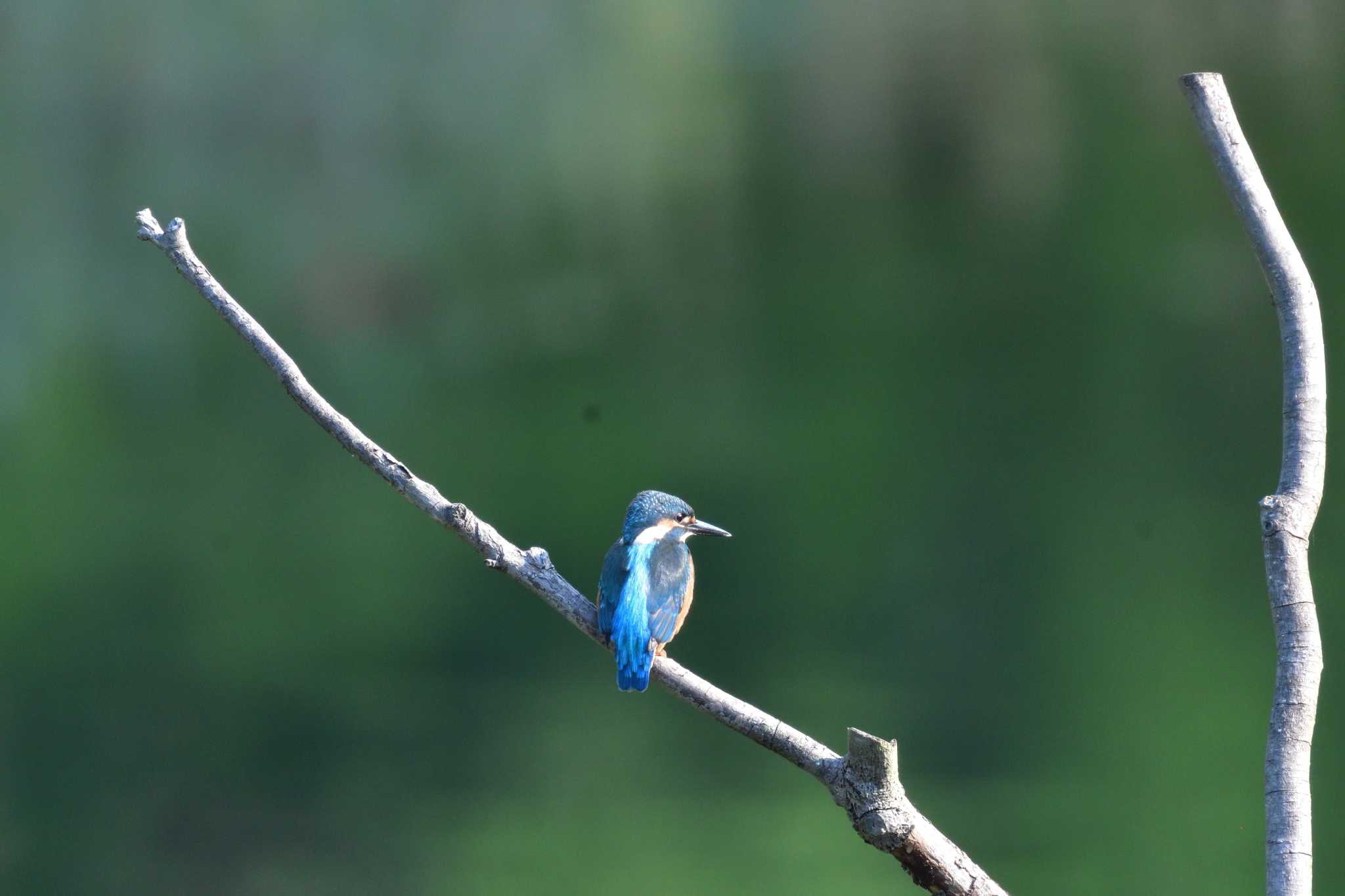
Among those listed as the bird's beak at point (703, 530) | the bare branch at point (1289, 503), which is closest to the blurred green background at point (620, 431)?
the bird's beak at point (703, 530)

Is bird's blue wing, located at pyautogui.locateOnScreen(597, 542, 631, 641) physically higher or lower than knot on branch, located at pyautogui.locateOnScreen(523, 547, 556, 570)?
higher

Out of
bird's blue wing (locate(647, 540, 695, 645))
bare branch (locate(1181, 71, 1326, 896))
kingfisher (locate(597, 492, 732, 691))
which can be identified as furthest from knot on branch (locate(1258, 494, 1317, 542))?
bird's blue wing (locate(647, 540, 695, 645))

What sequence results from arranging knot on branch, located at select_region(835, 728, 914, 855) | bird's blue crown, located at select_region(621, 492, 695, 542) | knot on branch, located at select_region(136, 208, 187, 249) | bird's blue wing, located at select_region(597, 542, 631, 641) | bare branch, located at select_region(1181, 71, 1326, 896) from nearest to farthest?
1. bare branch, located at select_region(1181, 71, 1326, 896)
2. knot on branch, located at select_region(835, 728, 914, 855)
3. knot on branch, located at select_region(136, 208, 187, 249)
4. bird's blue wing, located at select_region(597, 542, 631, 641)
5. bird's blue crown, located at select_region(621, 492, 695, 542)

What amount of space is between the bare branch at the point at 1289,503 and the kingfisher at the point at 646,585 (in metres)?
0.70

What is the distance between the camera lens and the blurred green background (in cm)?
368

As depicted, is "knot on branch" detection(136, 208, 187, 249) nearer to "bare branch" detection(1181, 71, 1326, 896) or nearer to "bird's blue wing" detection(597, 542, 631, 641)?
"bird's blue wing" detection(597, 542, 631, 641)

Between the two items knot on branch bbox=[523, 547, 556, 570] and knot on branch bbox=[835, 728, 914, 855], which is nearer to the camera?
knot on branch bbox=[835, 728, 914, 855]

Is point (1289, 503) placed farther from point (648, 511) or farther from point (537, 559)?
point (648, 511)

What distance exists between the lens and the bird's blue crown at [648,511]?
2.06 metres

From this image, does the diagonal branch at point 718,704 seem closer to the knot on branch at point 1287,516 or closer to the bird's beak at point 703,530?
the knot on branch at point 1287,516

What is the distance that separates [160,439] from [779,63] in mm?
2345

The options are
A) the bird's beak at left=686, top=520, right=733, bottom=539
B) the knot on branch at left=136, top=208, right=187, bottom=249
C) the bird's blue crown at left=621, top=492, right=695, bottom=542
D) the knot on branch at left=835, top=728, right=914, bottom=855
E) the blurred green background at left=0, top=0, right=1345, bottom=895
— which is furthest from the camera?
the blurred green background at left=0, top=0, right=1345, bottom=895

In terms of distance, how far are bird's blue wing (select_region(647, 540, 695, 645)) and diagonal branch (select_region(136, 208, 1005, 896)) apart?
16 cm

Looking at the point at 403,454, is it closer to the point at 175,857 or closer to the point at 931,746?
the point at 175,857
